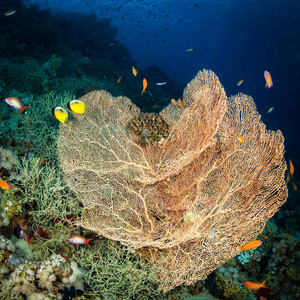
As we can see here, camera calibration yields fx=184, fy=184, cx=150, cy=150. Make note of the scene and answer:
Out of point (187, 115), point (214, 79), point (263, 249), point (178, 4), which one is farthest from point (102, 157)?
point (178, 4)

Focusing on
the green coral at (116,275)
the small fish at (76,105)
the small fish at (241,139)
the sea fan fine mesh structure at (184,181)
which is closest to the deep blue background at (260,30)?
the small fish at (76,105)

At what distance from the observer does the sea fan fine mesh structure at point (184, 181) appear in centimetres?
317

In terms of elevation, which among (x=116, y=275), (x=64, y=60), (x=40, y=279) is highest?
(x=40, y=279)

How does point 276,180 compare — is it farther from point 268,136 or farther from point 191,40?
point 191,40

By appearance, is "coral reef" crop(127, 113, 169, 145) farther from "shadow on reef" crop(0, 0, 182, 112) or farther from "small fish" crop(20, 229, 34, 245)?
"shadow on reef" crop(0, 0, 182, 112)

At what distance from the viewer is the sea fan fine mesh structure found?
317 cm

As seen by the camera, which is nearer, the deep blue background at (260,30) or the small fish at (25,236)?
the small fish at (25,236)

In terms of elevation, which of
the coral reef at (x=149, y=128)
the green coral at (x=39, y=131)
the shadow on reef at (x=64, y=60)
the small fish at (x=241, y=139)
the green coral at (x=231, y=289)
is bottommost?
the green coral at (x=231, y=289)

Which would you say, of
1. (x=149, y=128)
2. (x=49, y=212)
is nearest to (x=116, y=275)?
(x=49, y=212)

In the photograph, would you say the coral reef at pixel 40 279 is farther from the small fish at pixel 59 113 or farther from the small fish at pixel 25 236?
the small fish at pixel 59 113

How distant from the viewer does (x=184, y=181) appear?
12.0 ft

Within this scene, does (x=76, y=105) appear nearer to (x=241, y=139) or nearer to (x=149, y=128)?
(x=149, y=128)

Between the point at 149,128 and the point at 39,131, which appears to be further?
the point at 39,131

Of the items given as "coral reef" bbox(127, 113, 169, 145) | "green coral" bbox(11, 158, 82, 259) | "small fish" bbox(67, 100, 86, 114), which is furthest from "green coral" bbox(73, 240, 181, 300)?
"small fish" bbox(67, 100, 86, 114)
